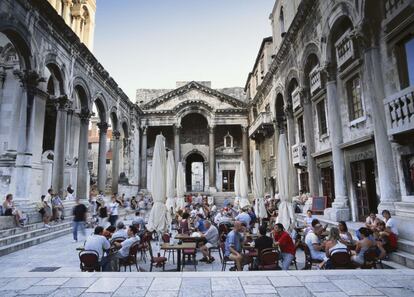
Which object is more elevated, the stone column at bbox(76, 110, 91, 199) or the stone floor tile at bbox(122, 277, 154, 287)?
the stone column at bbox(76, 110, 91, 199)

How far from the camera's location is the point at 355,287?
14.0 feet

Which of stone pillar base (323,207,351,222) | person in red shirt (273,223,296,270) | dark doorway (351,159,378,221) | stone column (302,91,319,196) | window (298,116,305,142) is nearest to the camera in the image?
person in red shirt (273,223,296,270)

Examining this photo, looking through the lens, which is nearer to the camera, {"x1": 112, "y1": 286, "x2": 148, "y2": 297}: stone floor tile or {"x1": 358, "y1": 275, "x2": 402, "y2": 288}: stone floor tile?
{"x1": 112, "y1": 286, "x2": 148, "y2": 297}: stone floor tile

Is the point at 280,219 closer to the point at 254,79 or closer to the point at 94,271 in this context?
the point at 94,271

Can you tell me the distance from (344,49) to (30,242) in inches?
516

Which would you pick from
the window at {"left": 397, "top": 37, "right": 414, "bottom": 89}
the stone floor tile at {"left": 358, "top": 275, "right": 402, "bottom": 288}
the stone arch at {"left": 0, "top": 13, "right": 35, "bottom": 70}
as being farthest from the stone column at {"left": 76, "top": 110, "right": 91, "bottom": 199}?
the window at {"left": 397, "top": 37, "right": 414, "bottom": 89}

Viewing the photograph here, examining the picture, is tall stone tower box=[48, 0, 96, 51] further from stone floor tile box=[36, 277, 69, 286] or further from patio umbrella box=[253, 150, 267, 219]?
stone floor tile box=[36, 277, 69, 286]

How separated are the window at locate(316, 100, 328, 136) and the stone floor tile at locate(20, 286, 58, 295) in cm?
1251

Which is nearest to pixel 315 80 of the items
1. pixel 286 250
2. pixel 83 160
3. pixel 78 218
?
pixel 286 250

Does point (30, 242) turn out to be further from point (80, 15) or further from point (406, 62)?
point (80, 15)

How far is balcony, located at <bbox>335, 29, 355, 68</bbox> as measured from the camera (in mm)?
9868

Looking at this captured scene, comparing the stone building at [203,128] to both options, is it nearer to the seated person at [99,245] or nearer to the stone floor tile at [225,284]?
the seated person at [99,245]

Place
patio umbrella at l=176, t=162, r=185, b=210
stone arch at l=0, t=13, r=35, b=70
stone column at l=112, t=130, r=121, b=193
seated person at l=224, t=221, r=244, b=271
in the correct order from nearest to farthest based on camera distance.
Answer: seated person at l=224, t=221, r=244, b=271, stone arch at l=0, t=13, r=35, b=70, patio umbrella at l=176, t=162, r=185, b=210, stone column at l=112, t=130, r=121, b=193

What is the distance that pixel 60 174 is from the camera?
13977mm
